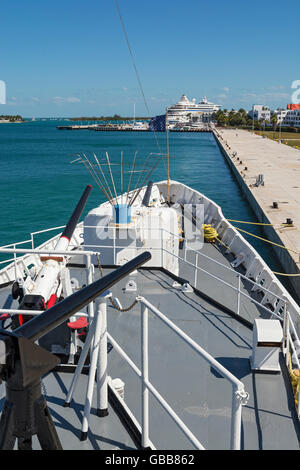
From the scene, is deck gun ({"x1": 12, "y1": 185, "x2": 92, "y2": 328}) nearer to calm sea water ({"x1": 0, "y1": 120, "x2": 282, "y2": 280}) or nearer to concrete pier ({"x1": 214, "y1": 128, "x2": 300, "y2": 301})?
concrete pier ({"x1": 214, "y1": 128, "x2": 300, "y2": 301})

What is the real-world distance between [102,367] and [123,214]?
668cm

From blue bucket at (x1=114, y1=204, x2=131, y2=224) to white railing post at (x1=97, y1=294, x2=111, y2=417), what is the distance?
6502 mm

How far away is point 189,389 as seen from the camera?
580 cm

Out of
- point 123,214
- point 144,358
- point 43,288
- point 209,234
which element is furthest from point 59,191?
point 144,358

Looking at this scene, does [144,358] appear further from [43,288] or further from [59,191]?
[59,191]

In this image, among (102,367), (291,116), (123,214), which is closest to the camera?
(102,367)

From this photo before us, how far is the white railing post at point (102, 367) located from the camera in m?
4.04

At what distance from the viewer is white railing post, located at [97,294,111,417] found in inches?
159

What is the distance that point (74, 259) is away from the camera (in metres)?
12.2

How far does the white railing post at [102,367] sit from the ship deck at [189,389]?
6.3 inches

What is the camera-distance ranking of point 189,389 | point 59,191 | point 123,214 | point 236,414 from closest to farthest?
point 236,414 < point 189,389 < point 123,214 < point 59,191

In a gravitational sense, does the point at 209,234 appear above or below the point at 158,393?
below

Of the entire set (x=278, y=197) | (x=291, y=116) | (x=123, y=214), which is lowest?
(x=278, y=197)

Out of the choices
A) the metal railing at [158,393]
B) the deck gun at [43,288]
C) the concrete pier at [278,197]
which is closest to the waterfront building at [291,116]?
the concrete pier at [278,197]
